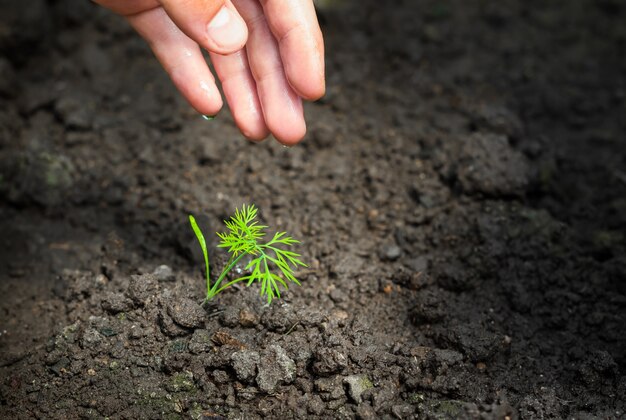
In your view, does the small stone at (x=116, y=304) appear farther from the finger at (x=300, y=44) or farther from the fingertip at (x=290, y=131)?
the finger at (x=300, y=44)

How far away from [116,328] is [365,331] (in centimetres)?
100

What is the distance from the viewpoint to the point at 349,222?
3018mm

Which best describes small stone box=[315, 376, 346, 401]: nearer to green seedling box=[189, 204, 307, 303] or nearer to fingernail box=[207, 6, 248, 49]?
green seedling box=[189, 204, 307, 303]

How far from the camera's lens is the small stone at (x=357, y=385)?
2230 millimetres

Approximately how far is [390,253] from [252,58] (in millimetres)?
1089

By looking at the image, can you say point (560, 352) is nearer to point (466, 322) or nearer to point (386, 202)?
point (466, 322)

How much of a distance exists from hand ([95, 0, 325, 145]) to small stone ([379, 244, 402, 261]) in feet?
2.37

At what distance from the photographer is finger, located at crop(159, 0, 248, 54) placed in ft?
7.22

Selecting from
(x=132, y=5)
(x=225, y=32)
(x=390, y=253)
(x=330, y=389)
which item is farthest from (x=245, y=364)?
(x=132, y=5)

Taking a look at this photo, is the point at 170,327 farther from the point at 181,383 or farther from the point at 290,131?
the point at 290,131

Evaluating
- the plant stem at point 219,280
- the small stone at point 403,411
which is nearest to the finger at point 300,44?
the plant stem at point 219,280

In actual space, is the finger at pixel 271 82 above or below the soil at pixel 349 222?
above

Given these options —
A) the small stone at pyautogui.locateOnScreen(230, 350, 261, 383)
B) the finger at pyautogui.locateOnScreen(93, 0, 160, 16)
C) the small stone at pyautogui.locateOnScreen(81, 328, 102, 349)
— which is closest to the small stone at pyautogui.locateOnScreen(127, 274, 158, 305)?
the small stone at pyautogui.locateOnScreen(81, 328, 102, 349)

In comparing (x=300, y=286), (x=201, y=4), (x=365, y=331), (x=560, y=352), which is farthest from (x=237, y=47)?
(x=560, y=352)
